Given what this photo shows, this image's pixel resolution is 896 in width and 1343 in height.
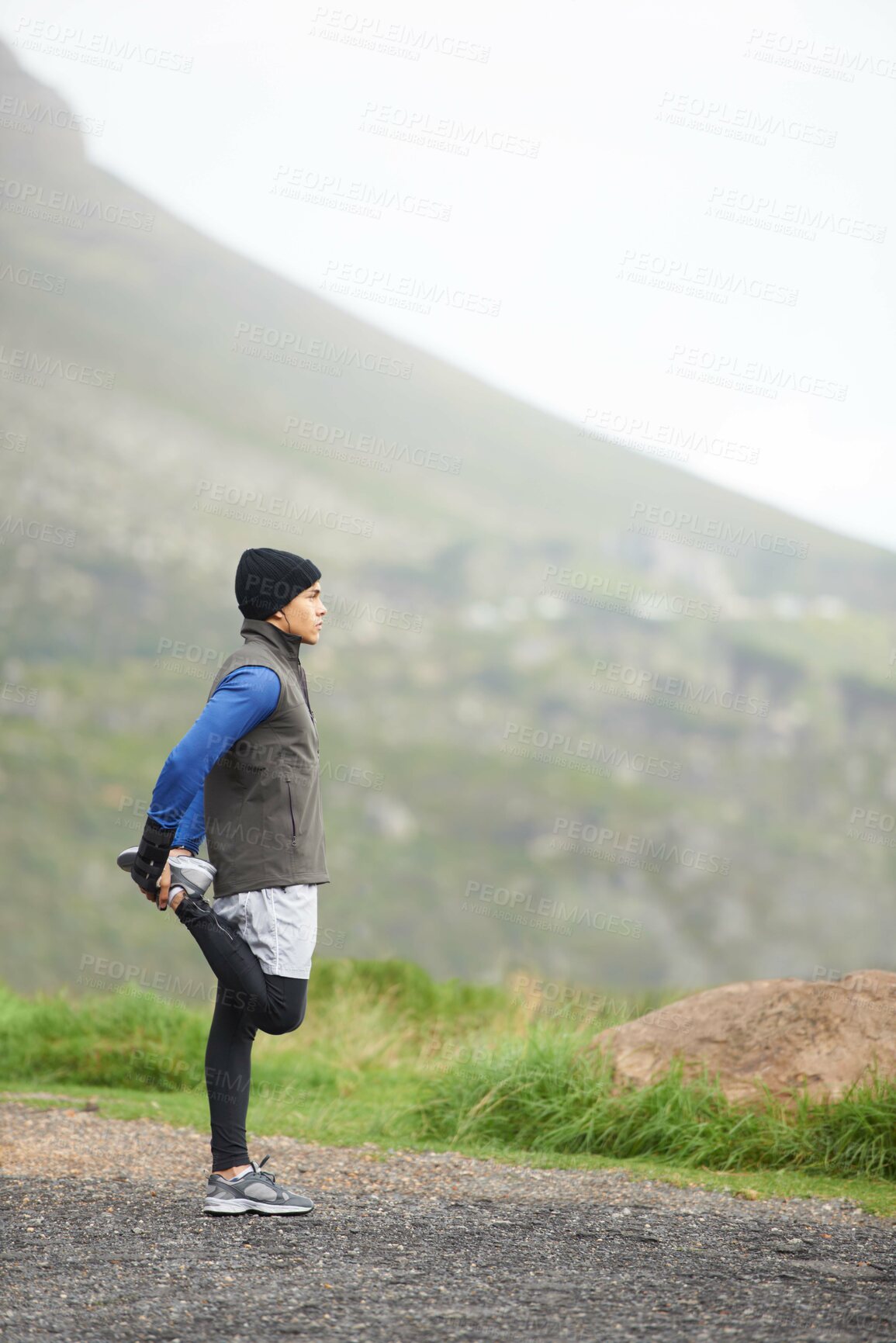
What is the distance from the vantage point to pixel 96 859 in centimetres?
4581

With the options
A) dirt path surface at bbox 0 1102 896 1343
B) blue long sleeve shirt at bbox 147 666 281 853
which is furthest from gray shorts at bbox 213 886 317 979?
dirt path surface at bbox 0 1102 896 1343

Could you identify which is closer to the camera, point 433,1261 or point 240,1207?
point 433,1261

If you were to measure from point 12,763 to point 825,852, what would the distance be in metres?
33.6

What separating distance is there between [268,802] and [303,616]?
0.61 m

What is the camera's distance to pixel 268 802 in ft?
11.8

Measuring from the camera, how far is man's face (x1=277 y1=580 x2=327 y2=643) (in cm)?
380

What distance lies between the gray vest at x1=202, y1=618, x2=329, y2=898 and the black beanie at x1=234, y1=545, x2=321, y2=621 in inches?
5.9

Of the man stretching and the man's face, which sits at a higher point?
the man's face

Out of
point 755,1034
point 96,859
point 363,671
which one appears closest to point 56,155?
point 363,671
